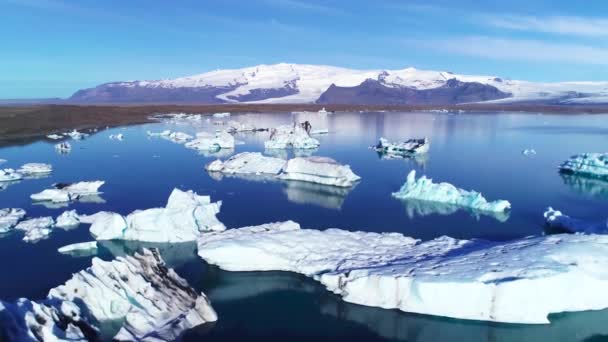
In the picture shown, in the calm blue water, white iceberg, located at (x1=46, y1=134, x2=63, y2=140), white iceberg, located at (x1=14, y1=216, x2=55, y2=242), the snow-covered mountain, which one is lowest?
the calm blue water

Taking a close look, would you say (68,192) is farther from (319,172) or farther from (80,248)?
(319,172)

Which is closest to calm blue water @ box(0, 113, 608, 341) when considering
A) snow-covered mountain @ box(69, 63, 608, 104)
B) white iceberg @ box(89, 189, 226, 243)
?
white iceberg @ box(89, 189, 226, 243)

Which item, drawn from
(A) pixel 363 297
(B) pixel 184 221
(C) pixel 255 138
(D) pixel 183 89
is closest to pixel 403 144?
(C) pixel 255 138

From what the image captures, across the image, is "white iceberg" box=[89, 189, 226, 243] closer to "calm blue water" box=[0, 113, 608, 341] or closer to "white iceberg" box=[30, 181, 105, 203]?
"calm blue water" box=[0, 113, 608, 341]


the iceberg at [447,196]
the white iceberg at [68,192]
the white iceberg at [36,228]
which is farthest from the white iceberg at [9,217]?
the iceberg at [447,196]

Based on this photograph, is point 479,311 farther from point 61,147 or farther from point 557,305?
point 61,147

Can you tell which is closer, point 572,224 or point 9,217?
point 572,224

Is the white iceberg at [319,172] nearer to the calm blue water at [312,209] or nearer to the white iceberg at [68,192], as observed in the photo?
the calm blue water at [312,209]

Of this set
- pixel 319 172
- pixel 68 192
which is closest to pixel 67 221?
pixel 68 192
